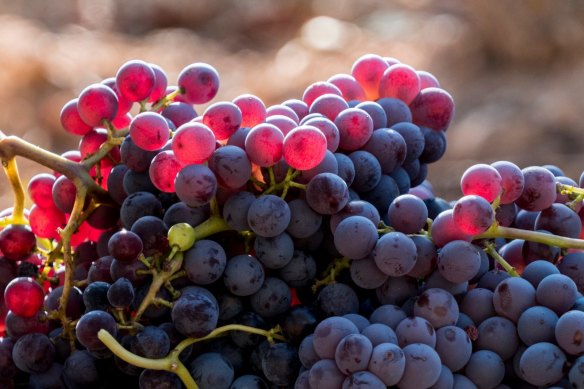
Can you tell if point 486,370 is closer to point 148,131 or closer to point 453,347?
point 453,347

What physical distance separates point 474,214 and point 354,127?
147 millimetres

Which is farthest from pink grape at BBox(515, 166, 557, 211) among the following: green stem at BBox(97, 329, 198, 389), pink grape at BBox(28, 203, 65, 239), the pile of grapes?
pink grape at BBox(28, 203, 65, 239)

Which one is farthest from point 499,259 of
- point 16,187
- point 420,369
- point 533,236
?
point 16,187

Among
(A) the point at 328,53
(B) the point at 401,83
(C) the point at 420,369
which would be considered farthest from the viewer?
(A) the point at 328,53

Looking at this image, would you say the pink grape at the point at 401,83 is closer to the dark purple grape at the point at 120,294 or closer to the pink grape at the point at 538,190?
the pink grape at the point at 538,190

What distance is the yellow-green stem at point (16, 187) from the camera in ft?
2.45

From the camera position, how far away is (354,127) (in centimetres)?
75

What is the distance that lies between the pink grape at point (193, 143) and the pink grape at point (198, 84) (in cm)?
13

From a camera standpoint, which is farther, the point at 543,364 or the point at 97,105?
the point at 97,105

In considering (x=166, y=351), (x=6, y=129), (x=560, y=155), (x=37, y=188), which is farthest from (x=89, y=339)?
(x=6, y=129)

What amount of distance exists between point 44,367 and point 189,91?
0.30 m

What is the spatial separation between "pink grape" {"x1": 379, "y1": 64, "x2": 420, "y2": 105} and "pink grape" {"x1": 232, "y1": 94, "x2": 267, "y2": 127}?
14 centimetres

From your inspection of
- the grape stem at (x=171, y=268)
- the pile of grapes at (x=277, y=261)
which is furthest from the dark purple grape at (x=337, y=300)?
the grape stem at (x=171, y=268)

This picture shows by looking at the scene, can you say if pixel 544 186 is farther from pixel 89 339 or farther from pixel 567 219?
pixel 89 339
